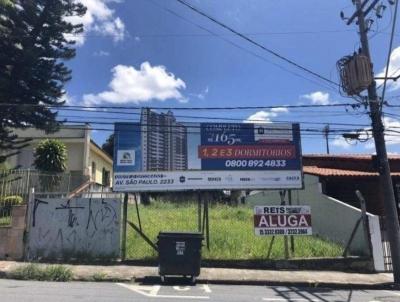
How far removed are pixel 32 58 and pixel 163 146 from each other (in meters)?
11.6

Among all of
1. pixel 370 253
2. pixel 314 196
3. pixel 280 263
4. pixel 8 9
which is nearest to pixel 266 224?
pixel 280 263

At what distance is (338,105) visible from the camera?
16.3 metres

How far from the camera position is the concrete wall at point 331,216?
15906 mm

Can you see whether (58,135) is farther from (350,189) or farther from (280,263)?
(280,263)

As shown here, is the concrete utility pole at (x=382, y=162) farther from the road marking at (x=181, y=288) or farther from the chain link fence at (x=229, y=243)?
the road marking at (x=181, y=288)

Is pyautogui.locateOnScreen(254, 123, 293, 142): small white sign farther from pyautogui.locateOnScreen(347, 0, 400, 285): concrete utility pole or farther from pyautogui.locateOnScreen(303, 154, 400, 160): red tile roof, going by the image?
pyautogui.locateOnScreen(303, 154, 400, 160): red tile roof

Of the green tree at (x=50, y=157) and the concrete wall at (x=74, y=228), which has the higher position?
the green tree at (x=50, y=157)

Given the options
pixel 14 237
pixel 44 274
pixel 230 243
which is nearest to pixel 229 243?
pixel 230 243

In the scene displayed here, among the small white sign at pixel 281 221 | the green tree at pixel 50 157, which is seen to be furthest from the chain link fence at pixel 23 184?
the green tree at pixel 50 157

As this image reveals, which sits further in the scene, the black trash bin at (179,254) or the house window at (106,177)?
the house window at (106,177)

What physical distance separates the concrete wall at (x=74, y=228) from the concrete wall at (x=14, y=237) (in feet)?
0.77

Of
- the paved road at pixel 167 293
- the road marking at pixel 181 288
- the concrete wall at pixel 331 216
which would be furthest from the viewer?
the concrete wall at pixel 331 216

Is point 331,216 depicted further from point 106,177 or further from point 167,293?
point 106,177

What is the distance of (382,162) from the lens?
1387cm
